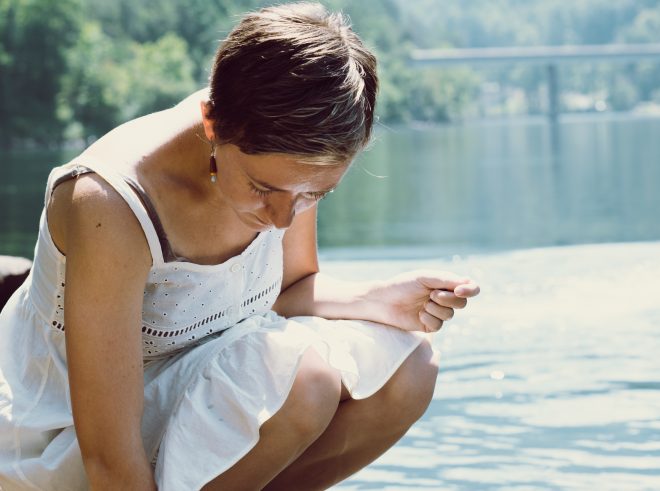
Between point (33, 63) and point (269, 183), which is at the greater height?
point (269, 183)

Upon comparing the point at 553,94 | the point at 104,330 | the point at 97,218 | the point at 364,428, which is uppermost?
the point at 97,218

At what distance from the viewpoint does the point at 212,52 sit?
36281 millimetres

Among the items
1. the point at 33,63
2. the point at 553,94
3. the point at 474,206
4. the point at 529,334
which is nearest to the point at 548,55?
the point at 553,94

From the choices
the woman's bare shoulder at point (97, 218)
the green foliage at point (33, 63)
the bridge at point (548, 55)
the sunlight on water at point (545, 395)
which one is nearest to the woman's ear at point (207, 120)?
the woman's bare shoulder at point (97, 218)

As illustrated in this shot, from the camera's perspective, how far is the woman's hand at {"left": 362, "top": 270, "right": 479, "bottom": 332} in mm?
1611

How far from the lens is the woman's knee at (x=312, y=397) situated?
1.40 metres

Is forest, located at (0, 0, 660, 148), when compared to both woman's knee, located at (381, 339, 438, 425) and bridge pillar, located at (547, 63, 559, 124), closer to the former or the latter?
bridge pillar, located at (547, 63, 559, 124)

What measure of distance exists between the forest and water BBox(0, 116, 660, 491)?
33.3ft

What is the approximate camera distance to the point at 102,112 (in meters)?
29.1

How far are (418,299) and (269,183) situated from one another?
0.42m

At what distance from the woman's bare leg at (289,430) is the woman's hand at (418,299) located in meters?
0.24

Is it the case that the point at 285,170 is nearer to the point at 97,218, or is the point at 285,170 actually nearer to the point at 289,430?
the point at 97,218

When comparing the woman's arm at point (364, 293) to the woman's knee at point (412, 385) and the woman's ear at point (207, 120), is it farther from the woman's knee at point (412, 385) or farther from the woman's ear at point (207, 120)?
the woman's ear at point (207, 120)

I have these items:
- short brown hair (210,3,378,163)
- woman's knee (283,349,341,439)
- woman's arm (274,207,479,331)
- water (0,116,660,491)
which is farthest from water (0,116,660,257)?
short brown hair (210,3,378,163)
